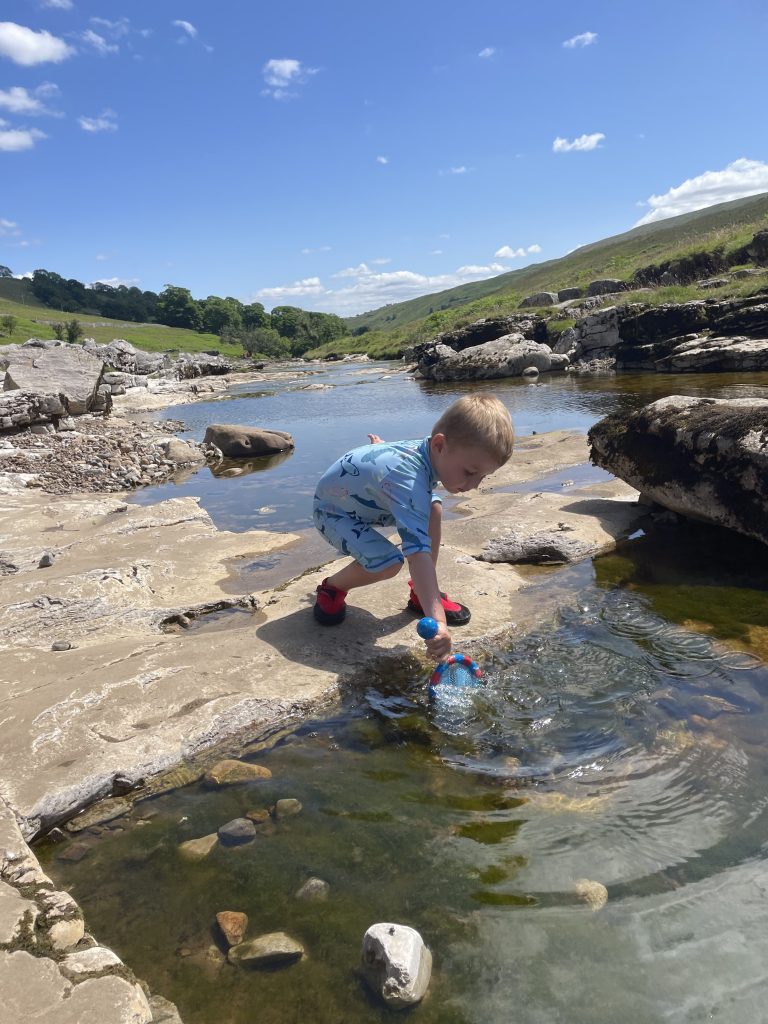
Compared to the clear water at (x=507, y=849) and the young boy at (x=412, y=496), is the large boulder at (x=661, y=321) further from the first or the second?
the young boy at (x=412, y=496)

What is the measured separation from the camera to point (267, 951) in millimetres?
2455

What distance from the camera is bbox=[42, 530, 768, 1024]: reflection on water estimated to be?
2260 mm

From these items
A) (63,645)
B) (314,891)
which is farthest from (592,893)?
(63,645)

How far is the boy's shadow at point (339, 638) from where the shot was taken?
4.59 meters

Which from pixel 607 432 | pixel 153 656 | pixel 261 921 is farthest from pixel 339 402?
pixel 261 921

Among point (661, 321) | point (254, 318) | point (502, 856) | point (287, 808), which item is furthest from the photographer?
point (254, 318)

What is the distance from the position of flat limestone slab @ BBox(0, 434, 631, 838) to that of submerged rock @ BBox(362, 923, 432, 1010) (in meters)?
1.70

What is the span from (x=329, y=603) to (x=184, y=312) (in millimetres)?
175881

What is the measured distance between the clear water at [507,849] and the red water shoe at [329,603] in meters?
0.76

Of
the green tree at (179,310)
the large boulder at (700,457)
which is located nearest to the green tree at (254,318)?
the green tree at (179,310)

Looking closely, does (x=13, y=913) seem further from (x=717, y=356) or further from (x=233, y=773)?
(x=717, y=356)

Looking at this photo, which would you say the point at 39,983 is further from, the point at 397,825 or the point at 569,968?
the point at 569,968

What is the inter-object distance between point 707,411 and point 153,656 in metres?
6.35

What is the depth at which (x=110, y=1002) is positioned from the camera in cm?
209
